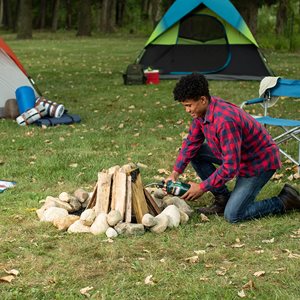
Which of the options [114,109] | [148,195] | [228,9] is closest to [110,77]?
[228,9]

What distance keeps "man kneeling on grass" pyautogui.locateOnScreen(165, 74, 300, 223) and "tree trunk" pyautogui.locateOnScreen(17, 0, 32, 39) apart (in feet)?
74.9

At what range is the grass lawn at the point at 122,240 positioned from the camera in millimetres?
3846

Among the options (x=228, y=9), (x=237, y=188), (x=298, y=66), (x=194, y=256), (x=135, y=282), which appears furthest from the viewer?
(x=298, y=66)

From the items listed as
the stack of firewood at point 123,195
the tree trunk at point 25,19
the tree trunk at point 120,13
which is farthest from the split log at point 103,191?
the tree trunk at point 120,13

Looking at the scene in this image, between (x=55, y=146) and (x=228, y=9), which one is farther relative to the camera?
(x=228, y=9)

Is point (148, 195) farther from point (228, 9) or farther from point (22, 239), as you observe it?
point (228, 9)

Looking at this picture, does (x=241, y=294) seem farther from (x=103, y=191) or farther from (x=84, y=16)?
(x=84, y=16)

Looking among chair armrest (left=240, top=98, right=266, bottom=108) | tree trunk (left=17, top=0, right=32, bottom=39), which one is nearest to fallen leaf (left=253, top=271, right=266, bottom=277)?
chair armrest (left=240, top=98, right=266, bottom=108)

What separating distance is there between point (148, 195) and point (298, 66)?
11680 millimetres

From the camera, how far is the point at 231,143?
15.6 ft

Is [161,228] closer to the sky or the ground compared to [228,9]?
closer to the ground

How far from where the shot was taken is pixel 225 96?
38.2 ft

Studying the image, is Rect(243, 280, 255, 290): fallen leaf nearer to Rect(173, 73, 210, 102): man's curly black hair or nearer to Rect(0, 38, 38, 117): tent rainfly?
Rect(173, 73, 210, 102): man's curly black hair

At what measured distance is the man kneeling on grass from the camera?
4766mm
